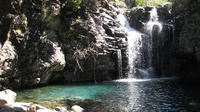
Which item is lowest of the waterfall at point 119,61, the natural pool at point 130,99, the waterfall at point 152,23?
the natural pool at point 130,99

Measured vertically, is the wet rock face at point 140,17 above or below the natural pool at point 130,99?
above

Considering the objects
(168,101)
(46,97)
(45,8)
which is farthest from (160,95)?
(45,8)

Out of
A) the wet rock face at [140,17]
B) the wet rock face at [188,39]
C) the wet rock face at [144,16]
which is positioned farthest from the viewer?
the wet rock face at [140,17]

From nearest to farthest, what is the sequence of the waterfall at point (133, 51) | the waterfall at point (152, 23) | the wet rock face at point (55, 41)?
1. the wet rock face at point (55, 41)
2. the waterfall at point (133, 51)
3. the waterfall at point (152, 23)

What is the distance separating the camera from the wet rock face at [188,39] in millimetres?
22638

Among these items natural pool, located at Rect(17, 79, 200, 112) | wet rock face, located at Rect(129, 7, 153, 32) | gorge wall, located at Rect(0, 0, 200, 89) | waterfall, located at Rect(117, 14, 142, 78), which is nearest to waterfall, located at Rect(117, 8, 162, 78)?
waterfall, located at Rect(117, 14, 142, 78)

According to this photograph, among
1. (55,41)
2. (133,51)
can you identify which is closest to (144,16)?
(133,51)

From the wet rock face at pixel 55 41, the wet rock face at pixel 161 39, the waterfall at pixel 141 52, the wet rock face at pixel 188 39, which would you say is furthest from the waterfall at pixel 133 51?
the wet rock face at pixel 188 39

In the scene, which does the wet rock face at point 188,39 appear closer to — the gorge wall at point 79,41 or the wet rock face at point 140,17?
the gorge wall at point 79,41

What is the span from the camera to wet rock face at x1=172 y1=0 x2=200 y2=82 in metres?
22.6

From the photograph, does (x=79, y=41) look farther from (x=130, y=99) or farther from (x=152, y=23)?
(x=152, y=23)

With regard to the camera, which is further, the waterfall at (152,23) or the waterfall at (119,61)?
the waterfall at (152,23)

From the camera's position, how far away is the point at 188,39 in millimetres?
23234

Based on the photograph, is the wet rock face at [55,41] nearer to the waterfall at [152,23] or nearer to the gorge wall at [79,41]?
the gorge wall at [79,41]
